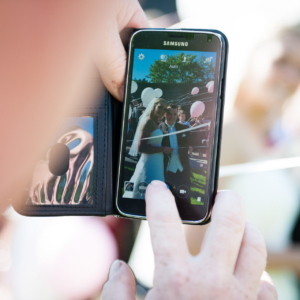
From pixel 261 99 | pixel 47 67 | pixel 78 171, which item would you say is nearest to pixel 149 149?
pixel 78 171

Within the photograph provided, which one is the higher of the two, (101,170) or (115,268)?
(101,170)

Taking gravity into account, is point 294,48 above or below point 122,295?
above

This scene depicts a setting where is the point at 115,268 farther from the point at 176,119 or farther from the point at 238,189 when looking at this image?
the point at 238,189

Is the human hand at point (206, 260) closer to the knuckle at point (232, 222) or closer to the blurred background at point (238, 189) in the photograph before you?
the knuckle at point (232, 222)

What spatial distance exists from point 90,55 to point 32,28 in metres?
0.12

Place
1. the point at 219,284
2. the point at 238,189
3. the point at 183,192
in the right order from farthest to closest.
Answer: the point at 238,189 → the point at 183,192 → the point at 219,284

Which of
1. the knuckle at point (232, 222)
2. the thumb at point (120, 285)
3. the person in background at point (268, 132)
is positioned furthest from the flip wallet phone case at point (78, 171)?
the person in background at point (268, 132)

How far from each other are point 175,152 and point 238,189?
47 centimetres

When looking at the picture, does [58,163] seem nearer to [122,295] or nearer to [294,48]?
[122,295]

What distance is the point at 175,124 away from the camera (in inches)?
17.6

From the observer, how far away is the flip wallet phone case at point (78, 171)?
1.51ft

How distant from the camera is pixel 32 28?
0.44 m

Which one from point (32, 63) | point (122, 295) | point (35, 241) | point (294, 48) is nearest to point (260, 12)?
point (294, 48)

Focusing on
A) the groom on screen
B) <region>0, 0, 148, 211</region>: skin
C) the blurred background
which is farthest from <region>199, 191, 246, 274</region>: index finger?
the blurred background
